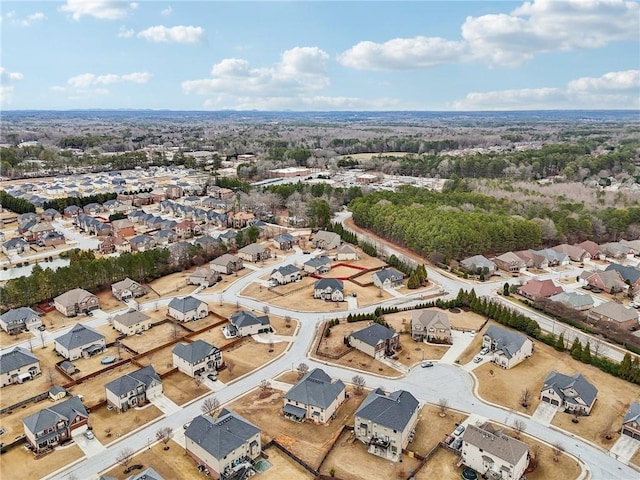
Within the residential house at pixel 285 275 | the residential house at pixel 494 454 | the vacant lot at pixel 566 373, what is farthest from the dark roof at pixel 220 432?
the residential house at pixel 285 275

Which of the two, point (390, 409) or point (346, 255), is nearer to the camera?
point (390, 409)

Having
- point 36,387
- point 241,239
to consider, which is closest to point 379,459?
point 36,387

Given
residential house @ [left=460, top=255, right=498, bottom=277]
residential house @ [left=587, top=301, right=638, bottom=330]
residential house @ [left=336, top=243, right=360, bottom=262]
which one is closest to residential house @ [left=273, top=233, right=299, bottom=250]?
residential house @ [left=336, top=243, right=360, bottom=262]

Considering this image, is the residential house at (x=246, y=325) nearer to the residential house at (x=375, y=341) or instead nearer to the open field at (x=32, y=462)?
the residential house at (x=375, y=341)

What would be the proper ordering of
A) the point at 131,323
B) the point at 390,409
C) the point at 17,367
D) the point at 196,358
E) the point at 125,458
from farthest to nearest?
1. the point at 131,323
2. the point at 196,358
3. the point at 17,367
4. the point at 390,409
5. the point at 125,458

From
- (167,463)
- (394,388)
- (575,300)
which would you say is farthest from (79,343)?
(575,300)

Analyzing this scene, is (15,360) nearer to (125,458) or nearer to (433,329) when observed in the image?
(125,458)
